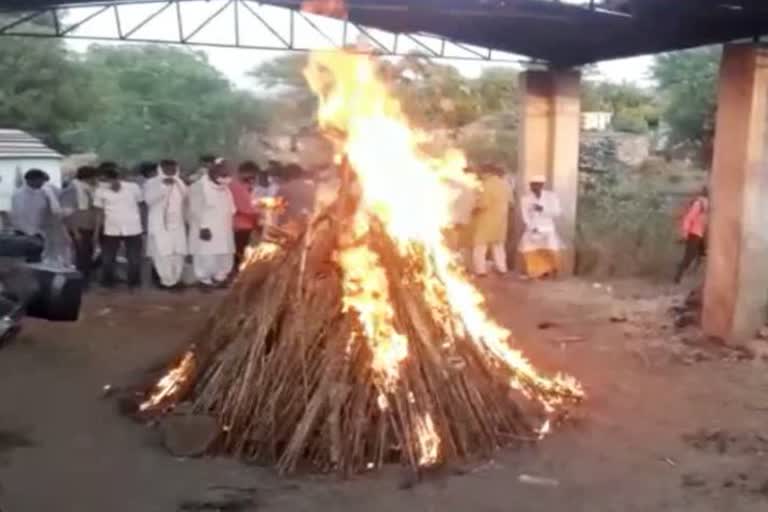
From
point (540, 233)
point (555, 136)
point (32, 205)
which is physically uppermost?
point (555, 136)

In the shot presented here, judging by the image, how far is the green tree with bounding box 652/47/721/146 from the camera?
72.2ft

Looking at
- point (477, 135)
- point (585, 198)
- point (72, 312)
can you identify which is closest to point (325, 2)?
point (72, 312)

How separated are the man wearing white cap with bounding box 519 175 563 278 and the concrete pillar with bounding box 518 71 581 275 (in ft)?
0.80

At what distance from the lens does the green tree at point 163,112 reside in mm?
26689

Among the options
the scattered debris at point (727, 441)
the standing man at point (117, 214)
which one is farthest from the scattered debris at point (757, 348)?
the standing man at point (117, 214)

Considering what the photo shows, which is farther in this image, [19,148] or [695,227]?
[19,148]

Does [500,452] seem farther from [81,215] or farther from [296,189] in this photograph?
[81,215]

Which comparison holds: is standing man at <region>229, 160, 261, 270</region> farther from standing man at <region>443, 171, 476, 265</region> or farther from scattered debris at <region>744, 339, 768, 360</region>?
scattered debris at <region>744, 339, 768, 360</region>

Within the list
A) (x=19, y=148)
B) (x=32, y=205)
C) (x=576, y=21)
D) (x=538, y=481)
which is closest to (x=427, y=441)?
(x=538, y=481)

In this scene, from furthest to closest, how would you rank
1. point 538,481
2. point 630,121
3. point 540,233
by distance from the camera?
point 630,121, point 540,233, point 538,481

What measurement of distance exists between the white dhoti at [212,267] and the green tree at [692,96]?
10.9 meters

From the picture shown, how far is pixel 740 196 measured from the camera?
10594 millimetres

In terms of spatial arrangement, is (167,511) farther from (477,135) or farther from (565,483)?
(477,135)

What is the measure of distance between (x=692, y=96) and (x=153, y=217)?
44.1 ft
